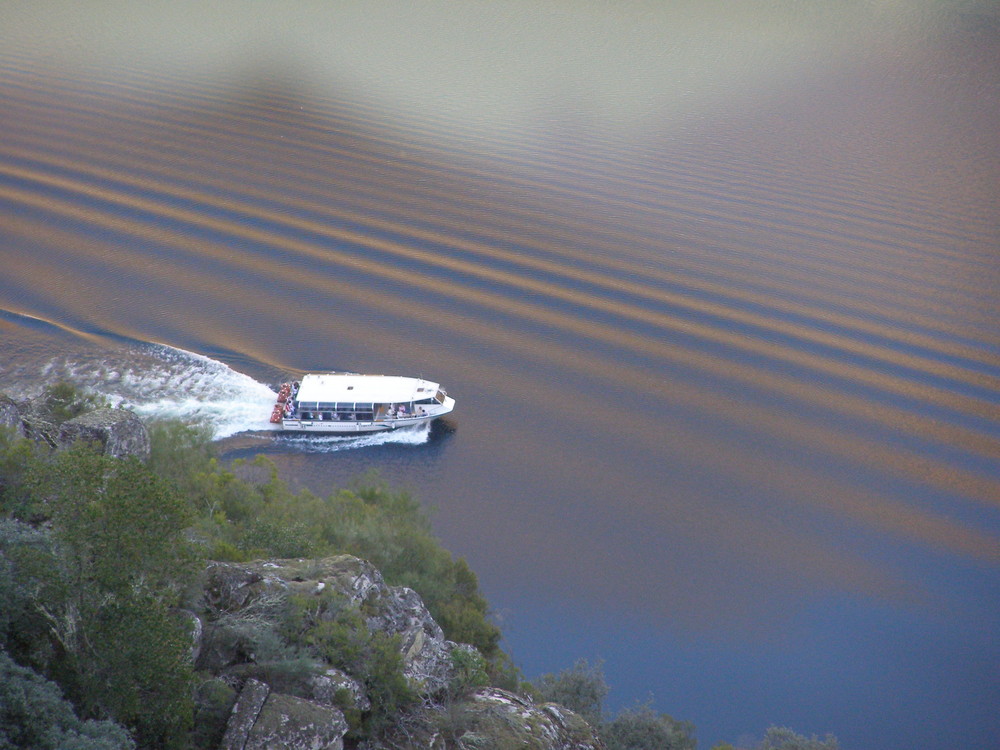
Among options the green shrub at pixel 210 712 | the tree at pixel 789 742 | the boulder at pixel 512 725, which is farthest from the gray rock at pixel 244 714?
the tree at pixel 789 742

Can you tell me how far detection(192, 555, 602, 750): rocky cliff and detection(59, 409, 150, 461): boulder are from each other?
5.17 meters

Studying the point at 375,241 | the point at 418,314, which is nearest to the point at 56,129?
the point at 375,241

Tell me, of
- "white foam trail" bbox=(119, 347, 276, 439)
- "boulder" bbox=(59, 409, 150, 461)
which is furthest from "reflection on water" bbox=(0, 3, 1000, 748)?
"boulder" bbox=(59, 409, 150, 461)

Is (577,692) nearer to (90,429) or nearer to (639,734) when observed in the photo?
(639,734)

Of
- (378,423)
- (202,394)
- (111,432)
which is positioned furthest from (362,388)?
(111,432)

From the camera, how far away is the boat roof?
3681cm

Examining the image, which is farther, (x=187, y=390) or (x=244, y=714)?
(x=187, y=390)

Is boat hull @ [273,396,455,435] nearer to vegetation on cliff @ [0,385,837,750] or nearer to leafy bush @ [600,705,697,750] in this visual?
vegetation on cliff @ [0,385,837,750]

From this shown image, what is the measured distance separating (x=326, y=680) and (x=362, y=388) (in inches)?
994

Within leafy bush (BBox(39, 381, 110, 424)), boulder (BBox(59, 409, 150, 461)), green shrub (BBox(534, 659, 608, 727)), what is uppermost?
boulder (BBox(59, 409, 150, 461))

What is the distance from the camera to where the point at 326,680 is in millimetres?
12852

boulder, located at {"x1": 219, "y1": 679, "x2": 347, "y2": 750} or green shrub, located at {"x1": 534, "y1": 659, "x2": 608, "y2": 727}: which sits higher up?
boulder, located at {"x1": 219, "y1": 679, "x2": 347, "y2": 750}

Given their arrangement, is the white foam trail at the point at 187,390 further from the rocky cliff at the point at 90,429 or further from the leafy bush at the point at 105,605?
the leafy bush at the point at 105,605

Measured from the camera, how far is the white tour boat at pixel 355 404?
36219 mm
